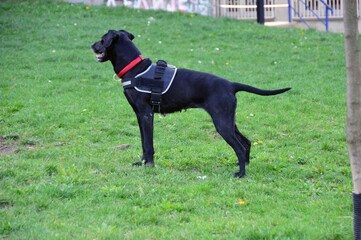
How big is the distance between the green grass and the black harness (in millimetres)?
914

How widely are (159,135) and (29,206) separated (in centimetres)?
402

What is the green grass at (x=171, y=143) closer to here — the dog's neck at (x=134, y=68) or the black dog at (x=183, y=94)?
the black dog at (x=183, y=94)

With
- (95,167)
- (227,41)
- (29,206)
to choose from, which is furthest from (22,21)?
(29,206)

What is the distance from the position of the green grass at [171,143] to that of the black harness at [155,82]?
0.91 meters

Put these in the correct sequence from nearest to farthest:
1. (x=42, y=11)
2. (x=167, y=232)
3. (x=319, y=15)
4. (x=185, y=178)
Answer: (x=167, y=232), (x=185, y=178), (x=42, y=11), (x=319, y=15)

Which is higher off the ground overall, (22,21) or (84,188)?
(22,21)

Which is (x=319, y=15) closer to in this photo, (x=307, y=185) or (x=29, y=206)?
(x=307, y=185)

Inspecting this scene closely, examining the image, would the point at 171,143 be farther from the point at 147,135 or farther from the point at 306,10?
the point at 306,10

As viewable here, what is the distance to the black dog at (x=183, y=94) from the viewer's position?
7582 millimetres

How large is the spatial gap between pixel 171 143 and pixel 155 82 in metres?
1.81

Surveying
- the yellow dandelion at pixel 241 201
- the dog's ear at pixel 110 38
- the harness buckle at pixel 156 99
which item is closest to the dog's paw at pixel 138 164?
the harness buckle at pixel 156 99

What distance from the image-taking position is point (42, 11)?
20.4m

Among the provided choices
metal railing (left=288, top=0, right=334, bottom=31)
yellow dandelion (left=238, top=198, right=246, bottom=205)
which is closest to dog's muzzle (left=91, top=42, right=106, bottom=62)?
yellow dandelion (left=238, top=198, right=246, bottom=205)

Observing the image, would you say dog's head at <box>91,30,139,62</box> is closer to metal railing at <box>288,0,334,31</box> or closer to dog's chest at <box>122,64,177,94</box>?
dog's chest at <box>122,64,177,94</box>
